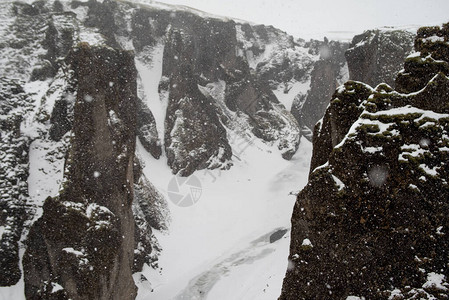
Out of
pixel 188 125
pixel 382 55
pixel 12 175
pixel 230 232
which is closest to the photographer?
pixel 12 175

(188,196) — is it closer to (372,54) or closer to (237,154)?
(237,154)

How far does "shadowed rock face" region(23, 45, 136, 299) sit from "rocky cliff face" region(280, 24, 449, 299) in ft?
36.4

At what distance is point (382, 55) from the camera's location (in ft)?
75.1

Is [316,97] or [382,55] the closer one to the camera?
[382,55]

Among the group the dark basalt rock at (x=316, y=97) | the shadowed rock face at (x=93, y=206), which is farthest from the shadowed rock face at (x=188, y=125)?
the dark basalt rock at (x=316, y=97)

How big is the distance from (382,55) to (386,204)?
2097 cm

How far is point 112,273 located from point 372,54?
2383cm

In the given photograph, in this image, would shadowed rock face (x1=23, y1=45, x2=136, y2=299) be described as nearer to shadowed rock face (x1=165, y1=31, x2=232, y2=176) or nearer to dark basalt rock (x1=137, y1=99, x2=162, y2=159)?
dark basalt rock (x1=137, y1=99, x2=162, y2=159)

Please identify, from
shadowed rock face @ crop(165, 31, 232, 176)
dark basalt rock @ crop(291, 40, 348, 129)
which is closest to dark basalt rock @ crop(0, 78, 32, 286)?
shadowed rock face @ crop(165, 31, 232, 176)

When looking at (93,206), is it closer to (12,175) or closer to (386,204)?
(12,175)

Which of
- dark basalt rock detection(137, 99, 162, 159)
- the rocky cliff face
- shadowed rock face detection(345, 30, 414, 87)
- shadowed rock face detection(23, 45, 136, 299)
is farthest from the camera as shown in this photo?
dark basalt rock detection(137, 99, 162, 159)

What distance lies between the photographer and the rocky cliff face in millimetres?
5523

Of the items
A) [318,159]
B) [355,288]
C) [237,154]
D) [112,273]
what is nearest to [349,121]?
[318,159]

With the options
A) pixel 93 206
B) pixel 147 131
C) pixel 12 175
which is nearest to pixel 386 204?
pixel 93 206
